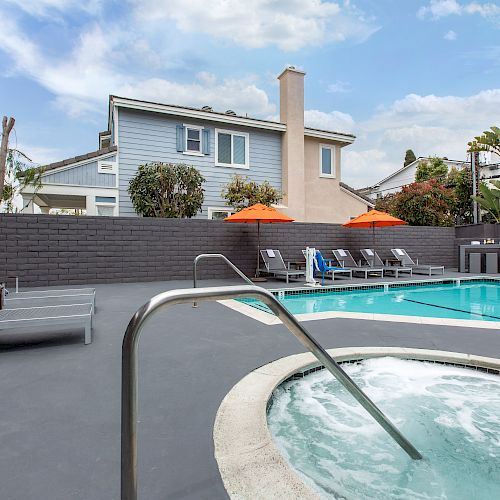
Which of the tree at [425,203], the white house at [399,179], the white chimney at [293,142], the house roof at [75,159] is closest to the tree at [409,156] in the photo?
the white house at [399,179]

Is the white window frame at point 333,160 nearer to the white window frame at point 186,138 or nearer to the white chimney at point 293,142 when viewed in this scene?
the white chimney at point 293,142

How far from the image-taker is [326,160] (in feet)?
54.8

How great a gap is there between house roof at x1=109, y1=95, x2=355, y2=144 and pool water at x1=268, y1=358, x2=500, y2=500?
12313mm

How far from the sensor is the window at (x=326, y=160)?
54.1 ft

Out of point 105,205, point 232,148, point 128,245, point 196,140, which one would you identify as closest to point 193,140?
point 196,140

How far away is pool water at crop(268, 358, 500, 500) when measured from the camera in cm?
218

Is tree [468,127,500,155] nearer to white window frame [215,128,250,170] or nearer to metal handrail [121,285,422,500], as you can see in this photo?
white window frame [215,128,250,170]

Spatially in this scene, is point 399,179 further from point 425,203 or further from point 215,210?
point 215,210

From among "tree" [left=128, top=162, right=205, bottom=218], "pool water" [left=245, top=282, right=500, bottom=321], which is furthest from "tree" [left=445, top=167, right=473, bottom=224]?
"tree" [left=128, top=162, right=205, bottom=218]

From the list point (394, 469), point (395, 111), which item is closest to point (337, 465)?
point (394, 469)

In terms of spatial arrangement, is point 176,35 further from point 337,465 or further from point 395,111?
point 395,111

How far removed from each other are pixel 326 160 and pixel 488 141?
283 inches

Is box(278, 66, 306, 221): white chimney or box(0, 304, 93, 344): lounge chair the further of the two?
box(278, 66, 306, 221): white chimney

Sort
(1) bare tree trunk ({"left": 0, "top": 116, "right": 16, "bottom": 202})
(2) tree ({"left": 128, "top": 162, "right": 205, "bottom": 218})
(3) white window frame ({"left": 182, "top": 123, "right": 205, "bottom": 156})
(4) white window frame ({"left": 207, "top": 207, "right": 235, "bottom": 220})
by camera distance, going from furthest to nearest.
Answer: (4) white window frame ({"left": 207, "top": 207, "right": 235, "bottom": 220}) < (3) white window frame ({"left": 182, "top": 123, "right": 205, "bottom": 156}) < (2) tree ({"left": 128, "top": 162, "right": 205, "bottom": 218}) < (1) bare tree trunk ({"left": 0, "top": 116, "right": 16, "bottom": 202})
